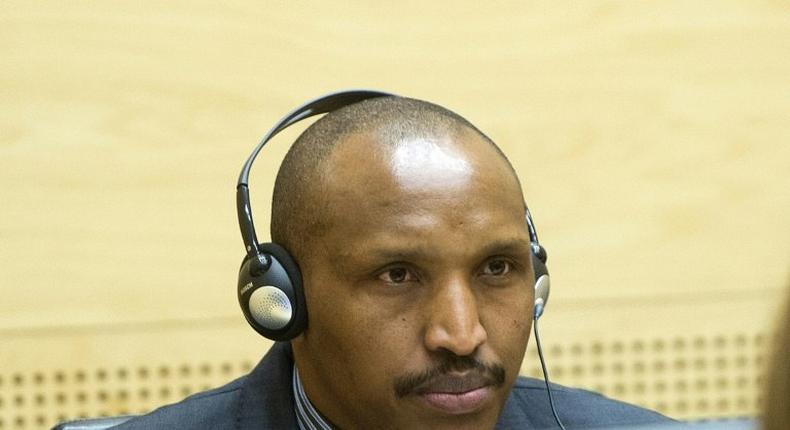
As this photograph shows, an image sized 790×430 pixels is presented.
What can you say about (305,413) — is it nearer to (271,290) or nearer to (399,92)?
(271,290)

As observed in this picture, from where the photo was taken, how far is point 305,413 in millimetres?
1417

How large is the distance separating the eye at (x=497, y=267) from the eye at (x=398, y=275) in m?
0.08

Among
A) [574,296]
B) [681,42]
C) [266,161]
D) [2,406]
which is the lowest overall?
[2,406]

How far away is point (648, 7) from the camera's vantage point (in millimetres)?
2418

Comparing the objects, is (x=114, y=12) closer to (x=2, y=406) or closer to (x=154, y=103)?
(x=154, y=103)

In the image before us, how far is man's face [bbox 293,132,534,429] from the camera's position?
124cm

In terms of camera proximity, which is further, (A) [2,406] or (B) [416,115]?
(A) [2,406]

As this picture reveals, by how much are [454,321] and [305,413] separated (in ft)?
0.92

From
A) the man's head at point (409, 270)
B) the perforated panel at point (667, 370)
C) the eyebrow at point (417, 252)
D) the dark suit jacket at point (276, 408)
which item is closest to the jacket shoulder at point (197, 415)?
the dark suit jacket at point (276, 408)

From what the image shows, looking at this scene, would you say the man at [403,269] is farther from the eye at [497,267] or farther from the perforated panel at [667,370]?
the perforated panel at [667,370]

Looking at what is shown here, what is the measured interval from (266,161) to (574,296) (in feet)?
2.15

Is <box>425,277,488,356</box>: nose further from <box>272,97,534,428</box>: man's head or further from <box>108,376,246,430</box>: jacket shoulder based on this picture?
<box>108,376,246,430</box>: jacket shoulder

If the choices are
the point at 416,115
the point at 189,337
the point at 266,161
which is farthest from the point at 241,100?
the point at 416,115

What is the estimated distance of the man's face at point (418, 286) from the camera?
124 centimetres
